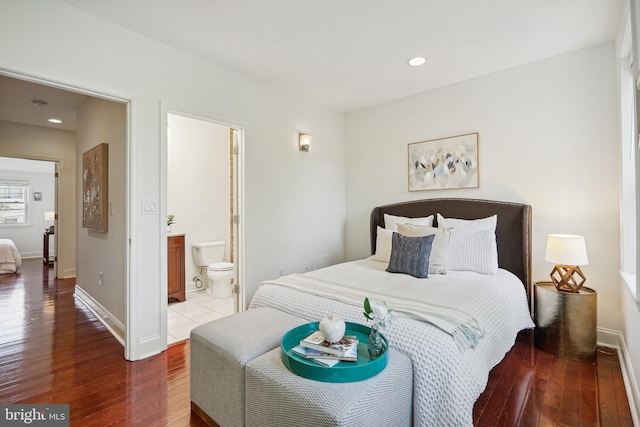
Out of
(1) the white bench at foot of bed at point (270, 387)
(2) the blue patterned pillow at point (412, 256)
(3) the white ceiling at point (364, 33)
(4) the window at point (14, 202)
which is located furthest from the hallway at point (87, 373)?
(4) the window at point (14, 202)

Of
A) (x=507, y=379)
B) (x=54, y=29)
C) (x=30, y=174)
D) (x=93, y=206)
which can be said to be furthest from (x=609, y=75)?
(x=30, y=174)

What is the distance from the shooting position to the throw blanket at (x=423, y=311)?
1.57 m

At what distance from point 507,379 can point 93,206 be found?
14.0 ft

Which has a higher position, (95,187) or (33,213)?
(95,187)

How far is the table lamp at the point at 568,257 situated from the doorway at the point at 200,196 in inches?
134

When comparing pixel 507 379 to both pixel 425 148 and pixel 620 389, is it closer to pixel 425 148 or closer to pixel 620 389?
pixel 620 389

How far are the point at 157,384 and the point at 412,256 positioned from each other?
214 centimetres

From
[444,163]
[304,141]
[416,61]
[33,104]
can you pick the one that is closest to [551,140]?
[444,163]

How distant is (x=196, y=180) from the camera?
4.62 meters

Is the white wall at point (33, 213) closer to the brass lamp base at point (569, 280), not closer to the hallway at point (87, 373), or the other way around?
the hallway at point (87, 373)

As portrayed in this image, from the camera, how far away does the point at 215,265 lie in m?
4.21

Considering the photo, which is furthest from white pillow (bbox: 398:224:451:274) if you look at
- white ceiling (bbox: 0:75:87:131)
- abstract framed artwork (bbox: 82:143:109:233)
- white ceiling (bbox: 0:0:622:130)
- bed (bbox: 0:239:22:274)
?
bed (bbox: 0:239:22:274)

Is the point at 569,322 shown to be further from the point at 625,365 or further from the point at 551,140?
the point at 551,140

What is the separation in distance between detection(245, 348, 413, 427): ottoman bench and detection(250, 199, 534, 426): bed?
11cm
